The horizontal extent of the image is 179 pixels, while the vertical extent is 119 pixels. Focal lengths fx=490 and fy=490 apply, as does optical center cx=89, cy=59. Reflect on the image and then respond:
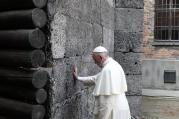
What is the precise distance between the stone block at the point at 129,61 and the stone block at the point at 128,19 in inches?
25.1

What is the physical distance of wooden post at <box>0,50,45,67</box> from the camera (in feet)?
16.9

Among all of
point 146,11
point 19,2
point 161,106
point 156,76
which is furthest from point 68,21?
point 146,11

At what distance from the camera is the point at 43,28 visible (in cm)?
565

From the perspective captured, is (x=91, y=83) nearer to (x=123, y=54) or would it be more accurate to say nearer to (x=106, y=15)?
(x=106, y=15)

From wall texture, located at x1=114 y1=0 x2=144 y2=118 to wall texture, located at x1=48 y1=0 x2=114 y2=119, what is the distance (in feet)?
10.1

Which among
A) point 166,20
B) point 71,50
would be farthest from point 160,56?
point 71,50

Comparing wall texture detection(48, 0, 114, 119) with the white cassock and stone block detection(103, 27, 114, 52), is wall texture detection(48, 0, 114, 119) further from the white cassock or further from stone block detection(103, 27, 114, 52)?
stone block detection(103, 27, 114, 52)

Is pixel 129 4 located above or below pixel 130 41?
above

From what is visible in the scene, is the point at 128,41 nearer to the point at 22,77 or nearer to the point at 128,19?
the point at 128,19

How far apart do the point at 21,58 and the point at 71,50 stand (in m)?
1.62

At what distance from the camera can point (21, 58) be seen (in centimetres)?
518

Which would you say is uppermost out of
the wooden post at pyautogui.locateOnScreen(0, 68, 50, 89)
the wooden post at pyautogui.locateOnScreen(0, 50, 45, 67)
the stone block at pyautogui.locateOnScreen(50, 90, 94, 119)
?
the wooden post at pyautogui.locateOnScreen(0, 50, 45, 67)

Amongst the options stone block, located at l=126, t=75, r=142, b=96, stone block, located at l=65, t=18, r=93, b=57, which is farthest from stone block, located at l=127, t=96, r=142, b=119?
stone block, located at l=65, t=18, r=93, b=57

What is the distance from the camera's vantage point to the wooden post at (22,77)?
5.22 metres
